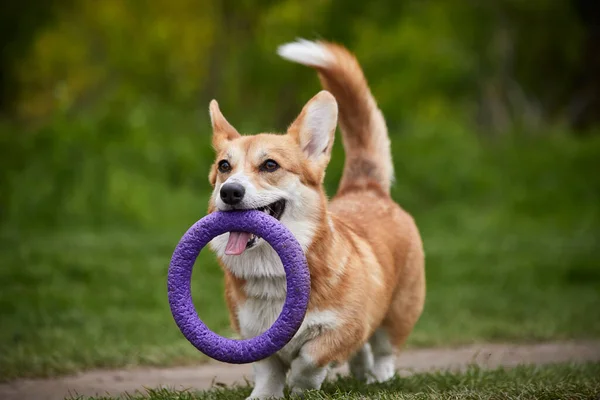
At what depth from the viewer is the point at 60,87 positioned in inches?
632

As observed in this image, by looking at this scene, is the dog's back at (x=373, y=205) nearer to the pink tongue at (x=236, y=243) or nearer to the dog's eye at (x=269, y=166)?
the dog's eye at (x=269, y=166)

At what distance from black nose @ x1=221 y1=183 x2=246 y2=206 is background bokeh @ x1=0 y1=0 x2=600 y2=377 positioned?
241cm

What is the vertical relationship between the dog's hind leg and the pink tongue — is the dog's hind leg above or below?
below

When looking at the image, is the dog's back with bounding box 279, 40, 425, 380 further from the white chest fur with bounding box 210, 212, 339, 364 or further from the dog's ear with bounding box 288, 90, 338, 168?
the white chest fur with bounding box 210, 212, 339, 364

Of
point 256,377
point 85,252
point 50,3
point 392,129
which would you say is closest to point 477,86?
point 392,129

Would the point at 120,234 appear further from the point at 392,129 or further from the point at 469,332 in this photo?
the point at 392,129

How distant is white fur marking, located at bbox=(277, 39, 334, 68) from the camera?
5129 millimetres

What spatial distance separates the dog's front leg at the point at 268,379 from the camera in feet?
14.2

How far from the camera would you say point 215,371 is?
6039 millimetres

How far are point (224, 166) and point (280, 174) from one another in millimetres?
300

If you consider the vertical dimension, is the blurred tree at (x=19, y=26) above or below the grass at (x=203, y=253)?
above

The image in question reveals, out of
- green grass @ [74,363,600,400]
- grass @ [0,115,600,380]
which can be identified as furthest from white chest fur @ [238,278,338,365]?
grass @ [0,115,600,380]

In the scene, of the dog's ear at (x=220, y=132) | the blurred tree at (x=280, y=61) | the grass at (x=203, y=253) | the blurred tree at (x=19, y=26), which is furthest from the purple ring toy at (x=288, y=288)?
the blurred tree at (x=19, y=26)

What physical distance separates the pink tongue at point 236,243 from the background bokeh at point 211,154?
2236 mm
